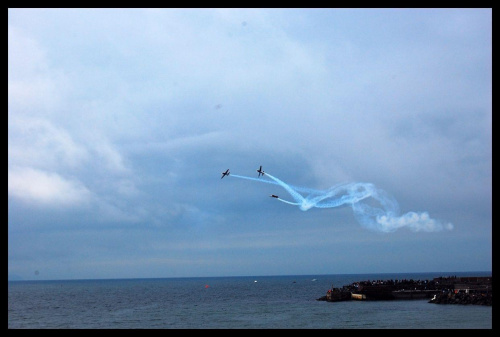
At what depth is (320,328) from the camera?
63.5 meters

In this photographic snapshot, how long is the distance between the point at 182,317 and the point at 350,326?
31.8 meters

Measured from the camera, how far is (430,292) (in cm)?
10075

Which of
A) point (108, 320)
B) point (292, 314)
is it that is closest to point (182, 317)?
point (108, 320)

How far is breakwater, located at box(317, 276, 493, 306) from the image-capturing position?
86000 millimetres

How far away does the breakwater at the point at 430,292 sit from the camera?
3386 inches

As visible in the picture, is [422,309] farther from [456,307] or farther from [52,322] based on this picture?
[52,322]

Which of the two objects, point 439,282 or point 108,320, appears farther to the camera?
point 439,282
